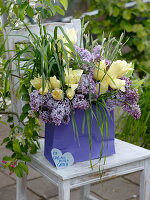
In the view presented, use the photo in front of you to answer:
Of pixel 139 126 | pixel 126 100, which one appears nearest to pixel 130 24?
pixel 139 126

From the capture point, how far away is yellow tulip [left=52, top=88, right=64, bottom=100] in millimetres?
1709

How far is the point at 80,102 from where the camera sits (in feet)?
5.61

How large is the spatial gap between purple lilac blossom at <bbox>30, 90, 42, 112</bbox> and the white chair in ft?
0.91

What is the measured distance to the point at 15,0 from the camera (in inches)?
79.0

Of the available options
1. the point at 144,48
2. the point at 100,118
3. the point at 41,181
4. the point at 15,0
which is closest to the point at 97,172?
the point at 100,118

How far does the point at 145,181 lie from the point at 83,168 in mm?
353

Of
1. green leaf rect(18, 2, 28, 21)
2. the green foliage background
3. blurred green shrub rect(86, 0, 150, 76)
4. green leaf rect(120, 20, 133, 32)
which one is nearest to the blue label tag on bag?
green leaf rect(18, 2, 28, 21)

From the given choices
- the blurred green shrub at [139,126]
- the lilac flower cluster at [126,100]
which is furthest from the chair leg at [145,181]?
the blurred green shrub at [139,126]

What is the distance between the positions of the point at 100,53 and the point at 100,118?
262mm

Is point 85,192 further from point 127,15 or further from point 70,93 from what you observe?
point 127,15

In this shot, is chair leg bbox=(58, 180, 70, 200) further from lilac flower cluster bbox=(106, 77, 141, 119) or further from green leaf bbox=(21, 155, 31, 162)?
lilac flower cluster bbox=(106, 77, 141, 119)

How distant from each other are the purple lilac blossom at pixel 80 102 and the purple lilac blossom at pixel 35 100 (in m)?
0.13

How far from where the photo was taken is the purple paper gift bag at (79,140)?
71.3 inches

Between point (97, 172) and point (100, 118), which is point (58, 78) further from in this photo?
point (97, 172)
